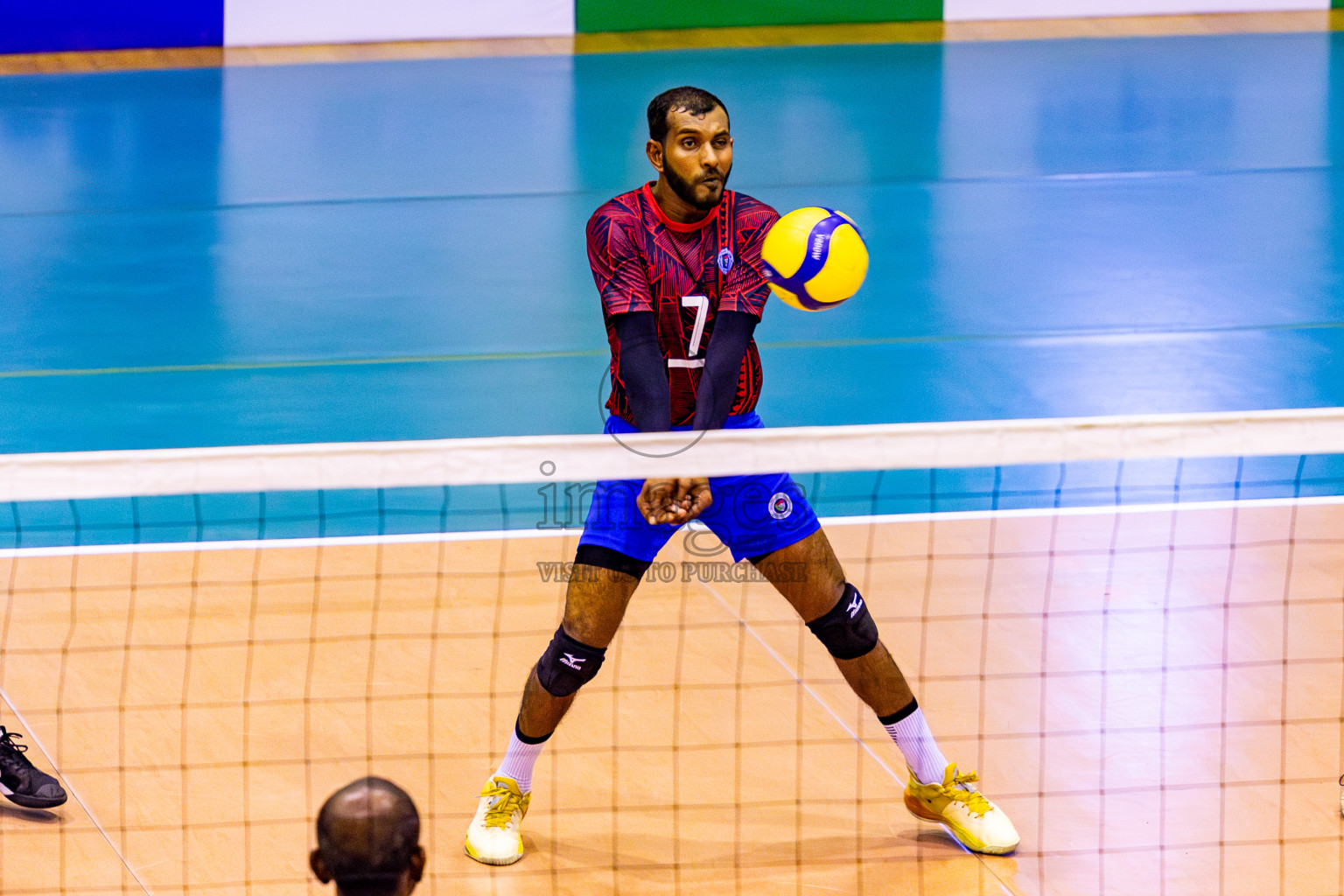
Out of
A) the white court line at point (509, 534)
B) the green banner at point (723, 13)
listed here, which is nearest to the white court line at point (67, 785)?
the white court line at point (509, 534)

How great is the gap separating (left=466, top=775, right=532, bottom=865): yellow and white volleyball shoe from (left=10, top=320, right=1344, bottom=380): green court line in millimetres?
4633

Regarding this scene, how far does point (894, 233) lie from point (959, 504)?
4.42m

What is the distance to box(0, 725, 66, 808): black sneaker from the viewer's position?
4.62 metres

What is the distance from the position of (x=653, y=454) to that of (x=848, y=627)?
3.12 feet

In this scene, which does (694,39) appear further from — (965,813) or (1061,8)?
(965,813)

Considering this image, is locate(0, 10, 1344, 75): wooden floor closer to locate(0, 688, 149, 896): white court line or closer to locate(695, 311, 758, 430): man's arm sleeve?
locate(0, 688, 149, 896): white court line

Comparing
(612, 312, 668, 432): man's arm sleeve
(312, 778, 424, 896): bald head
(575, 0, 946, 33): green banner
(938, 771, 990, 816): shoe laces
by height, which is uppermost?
(575, 0, 946, 33): green banner

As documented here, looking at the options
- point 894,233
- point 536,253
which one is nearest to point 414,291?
point 536,253

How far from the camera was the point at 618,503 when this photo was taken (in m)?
4.27

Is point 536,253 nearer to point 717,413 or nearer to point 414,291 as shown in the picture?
point 414,291

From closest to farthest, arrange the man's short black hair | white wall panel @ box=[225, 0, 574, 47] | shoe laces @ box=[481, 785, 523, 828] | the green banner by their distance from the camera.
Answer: the man's short black hair → shoe laces @ box=[481, 785, 523, 828] → white wall panel @ box=[225, 0, 574, 47] → the green banner

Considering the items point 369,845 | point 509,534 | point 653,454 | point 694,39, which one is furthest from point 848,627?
point 694,39

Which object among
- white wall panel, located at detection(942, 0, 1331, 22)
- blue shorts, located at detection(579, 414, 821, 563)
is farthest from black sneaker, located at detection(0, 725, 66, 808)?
white wall panel, located at detection(942, 0, 1331, 22)

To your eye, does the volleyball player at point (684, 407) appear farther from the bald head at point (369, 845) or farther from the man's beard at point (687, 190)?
the bald head at point (369, 845)
